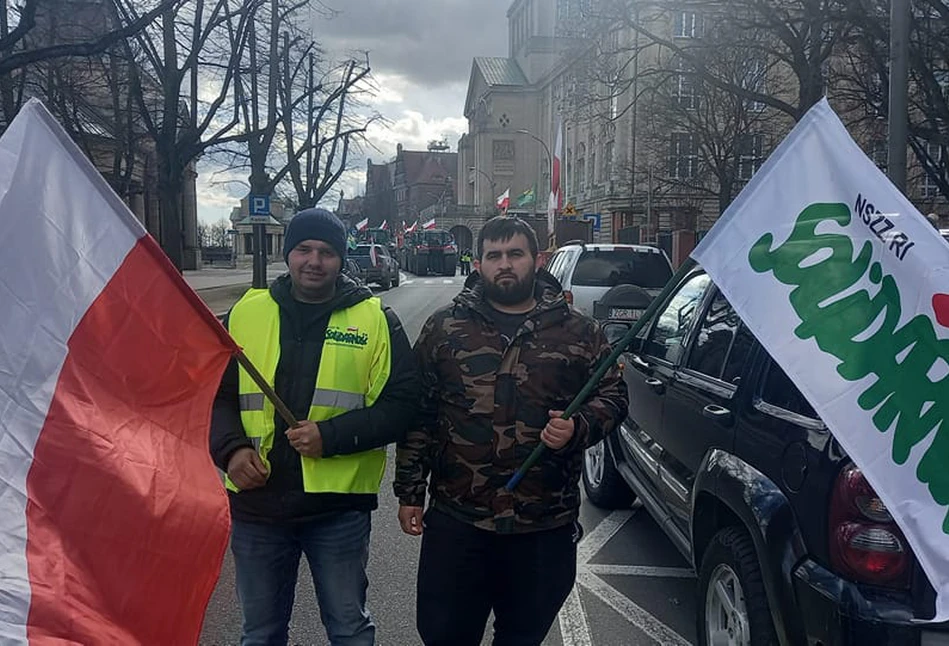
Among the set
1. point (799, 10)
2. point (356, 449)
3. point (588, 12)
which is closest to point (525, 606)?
point (356, 449)

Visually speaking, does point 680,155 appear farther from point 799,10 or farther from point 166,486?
point 166,486

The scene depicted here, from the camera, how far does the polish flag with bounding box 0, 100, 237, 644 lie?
1.93 meters

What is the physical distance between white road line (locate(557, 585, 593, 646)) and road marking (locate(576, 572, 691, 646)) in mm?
160

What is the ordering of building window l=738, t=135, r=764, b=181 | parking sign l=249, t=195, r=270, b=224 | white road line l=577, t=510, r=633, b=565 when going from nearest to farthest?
white road line l=577, t=510, r=633, b=565 → parking sign l=249, t=195, r=270, b=224 → building window l=738, t=135, r=764, b=181

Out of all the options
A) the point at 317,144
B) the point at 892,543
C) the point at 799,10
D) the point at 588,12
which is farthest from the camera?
the point at 317,144

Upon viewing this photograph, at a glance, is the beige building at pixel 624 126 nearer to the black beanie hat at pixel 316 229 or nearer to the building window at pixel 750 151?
the building window at pixel 750 151

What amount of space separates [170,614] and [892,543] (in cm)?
205

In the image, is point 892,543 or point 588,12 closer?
point 892,543

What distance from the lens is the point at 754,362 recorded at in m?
3.33

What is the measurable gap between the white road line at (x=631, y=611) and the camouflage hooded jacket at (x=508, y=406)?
1.48 metres

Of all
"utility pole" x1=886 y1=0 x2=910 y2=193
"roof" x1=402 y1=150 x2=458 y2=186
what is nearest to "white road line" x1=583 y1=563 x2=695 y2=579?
"utility pole" x1=886 y1=0 x2=910 y2=193

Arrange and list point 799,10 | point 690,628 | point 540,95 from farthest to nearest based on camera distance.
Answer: point 540,95
point 799,10
point 690,628

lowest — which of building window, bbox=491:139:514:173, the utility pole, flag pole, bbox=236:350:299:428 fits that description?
flag pole, bbox=236:350:299:428

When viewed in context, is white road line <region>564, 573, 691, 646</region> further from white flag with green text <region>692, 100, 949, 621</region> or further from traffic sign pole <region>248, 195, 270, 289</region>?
traffic sign pole <region>248, 195, 270, 289</region>
